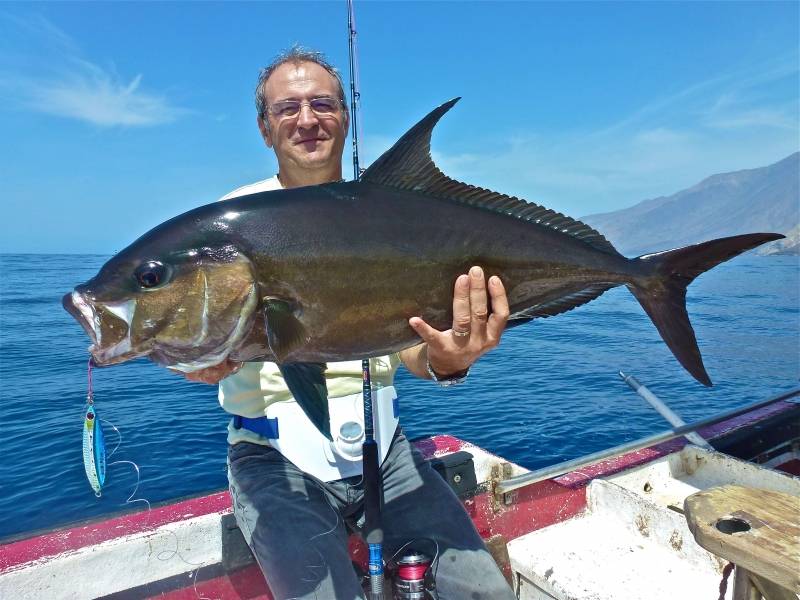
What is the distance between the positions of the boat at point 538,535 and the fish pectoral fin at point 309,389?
1418mm

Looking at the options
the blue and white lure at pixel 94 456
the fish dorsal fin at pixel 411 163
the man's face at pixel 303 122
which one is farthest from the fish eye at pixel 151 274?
the blue and white lure at pixel 94 456

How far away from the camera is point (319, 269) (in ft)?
7.12

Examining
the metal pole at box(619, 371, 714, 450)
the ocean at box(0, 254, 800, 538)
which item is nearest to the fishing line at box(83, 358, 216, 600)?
the ocean at box(0, 254, 800, 538)

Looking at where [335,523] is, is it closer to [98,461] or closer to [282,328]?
[282,328]

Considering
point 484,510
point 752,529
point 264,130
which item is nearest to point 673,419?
point 484,510

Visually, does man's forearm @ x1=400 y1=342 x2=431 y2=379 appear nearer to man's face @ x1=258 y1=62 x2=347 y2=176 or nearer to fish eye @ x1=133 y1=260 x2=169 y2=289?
man's face @ x1=258 y1=62 x2=347 y2=176

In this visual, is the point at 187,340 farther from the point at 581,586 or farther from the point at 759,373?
the point at 759,373

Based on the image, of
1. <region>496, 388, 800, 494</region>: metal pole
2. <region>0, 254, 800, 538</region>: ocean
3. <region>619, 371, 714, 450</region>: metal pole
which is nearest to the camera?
<region>496, 388, 800, 494</region>: metal pole

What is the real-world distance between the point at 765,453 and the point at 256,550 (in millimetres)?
4951

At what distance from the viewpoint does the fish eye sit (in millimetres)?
2084

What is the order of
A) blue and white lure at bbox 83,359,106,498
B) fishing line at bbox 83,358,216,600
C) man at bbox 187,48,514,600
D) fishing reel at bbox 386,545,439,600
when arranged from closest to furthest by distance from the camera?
man at bbox 187,48,514,600, fishing reel at bbox 386,545,439,600, fishing line at bbox 83,358,216,600, blue and white lure at bbox 83,359,106,498

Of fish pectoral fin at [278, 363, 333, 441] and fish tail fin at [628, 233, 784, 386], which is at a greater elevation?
fish tail fin at [628, 233, 784, 386]

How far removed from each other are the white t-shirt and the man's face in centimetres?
26

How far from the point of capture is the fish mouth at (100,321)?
6.72ft
